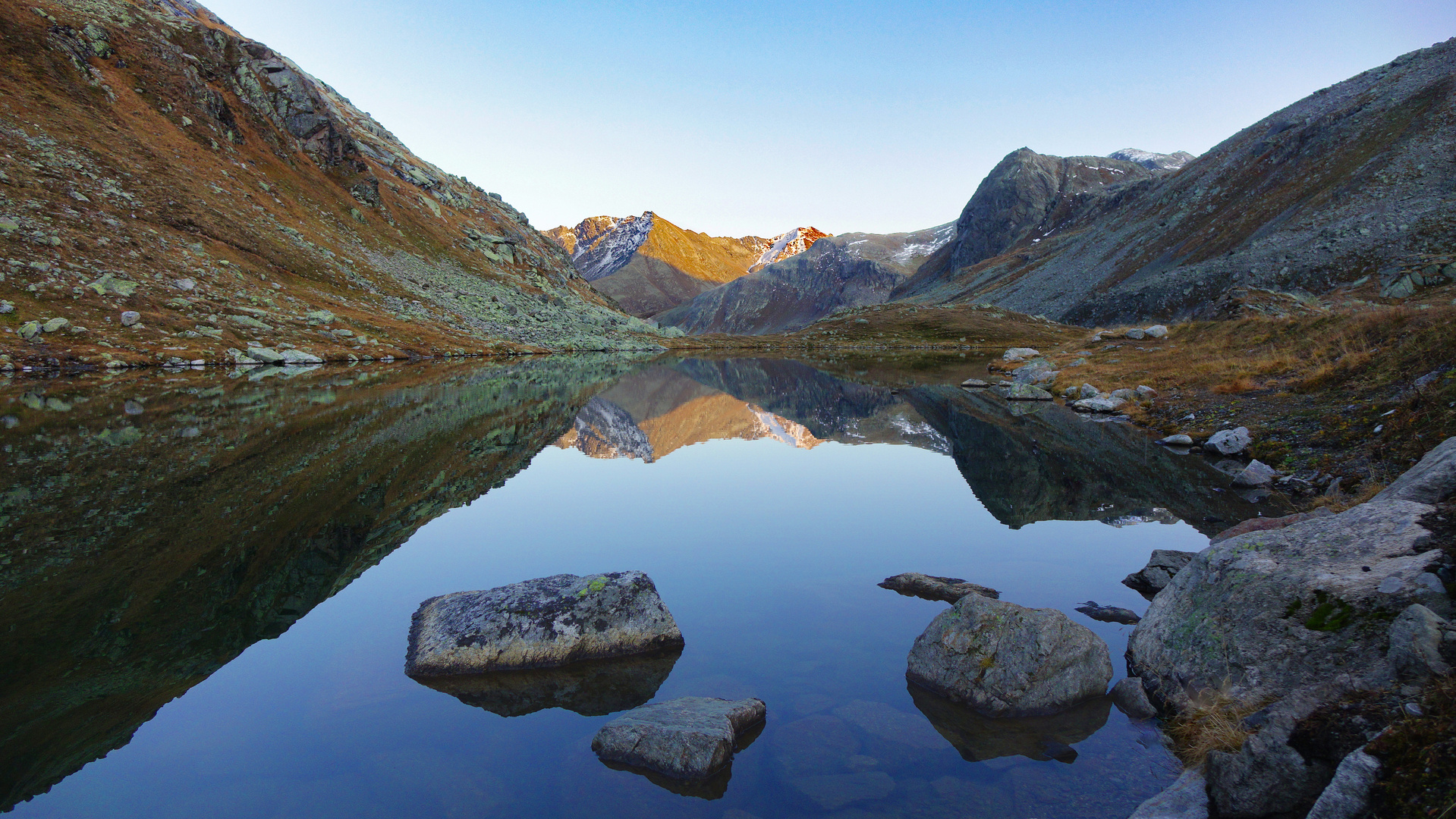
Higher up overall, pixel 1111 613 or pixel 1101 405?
pixel 1111 613

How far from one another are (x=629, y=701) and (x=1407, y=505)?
33.0 feet

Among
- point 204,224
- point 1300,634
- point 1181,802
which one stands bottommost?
point 1181,802

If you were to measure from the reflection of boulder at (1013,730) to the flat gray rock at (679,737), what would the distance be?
2.36 m

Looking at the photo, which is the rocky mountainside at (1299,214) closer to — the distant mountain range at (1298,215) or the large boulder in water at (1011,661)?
the distant mountain range at (1298,215)

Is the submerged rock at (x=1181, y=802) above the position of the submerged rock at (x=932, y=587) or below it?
above

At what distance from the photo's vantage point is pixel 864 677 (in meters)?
9.28

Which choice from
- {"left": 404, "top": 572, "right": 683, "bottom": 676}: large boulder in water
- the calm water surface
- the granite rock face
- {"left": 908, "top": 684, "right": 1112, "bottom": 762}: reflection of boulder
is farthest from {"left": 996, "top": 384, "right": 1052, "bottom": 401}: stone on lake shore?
{"left": 404, "top": 572, "right": 683, "bottom": 676}: large boulder in water

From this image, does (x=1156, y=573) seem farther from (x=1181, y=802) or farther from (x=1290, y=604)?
(x=1181, y=802)

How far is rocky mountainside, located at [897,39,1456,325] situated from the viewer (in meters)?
70.1

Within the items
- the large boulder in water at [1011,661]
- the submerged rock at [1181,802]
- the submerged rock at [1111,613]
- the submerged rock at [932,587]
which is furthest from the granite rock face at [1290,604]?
the submerged rock at [932,587]

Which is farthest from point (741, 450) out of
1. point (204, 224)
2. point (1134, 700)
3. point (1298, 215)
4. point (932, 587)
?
point (1298, 215)

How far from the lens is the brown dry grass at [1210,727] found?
21.3ft

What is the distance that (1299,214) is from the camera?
85812 mm

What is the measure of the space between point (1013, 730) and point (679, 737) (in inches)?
164
